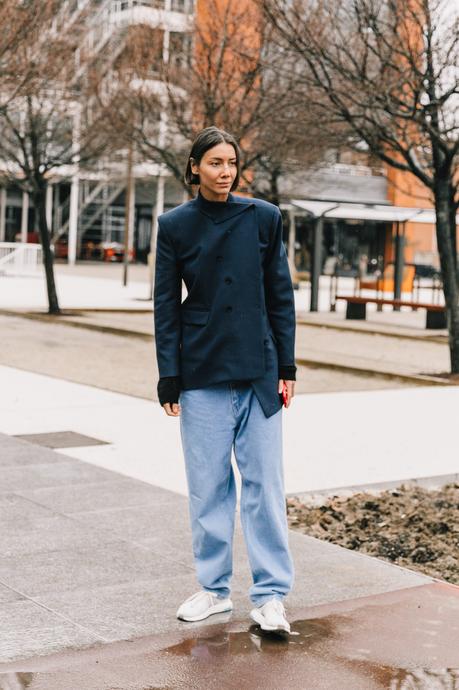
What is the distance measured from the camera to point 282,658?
14.4 feet

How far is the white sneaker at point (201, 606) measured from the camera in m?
4.74

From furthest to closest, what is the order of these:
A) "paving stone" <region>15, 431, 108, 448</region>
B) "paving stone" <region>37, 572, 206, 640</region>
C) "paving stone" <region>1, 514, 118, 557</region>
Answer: "paving stone" <region>15, 431, 108, 448</region> < "paving stone" <region>1, 514, 118, 557</region> < "paving stone" <region>37, 572, 206, 640</region>

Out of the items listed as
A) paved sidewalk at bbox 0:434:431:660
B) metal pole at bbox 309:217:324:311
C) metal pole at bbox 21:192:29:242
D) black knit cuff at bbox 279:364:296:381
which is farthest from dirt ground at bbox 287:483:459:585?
metal pole at bbox 21:192:29:242

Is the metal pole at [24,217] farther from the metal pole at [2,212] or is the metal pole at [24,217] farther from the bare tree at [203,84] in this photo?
the bare tree at [203,84]

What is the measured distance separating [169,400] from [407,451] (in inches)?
191

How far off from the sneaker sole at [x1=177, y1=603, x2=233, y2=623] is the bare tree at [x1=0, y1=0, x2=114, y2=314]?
11.1 meters

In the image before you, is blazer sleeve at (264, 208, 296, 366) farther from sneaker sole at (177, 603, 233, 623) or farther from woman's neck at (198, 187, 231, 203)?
sneaker sole at (177, 603, 233, 623)

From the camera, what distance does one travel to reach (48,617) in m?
4.74

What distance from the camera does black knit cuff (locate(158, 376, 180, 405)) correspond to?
4.69 metres

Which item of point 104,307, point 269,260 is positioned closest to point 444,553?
point 269,260

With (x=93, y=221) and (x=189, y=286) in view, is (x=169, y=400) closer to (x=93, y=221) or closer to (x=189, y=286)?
(x=189, y=286)

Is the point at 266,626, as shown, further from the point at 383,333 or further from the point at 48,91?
the point at 48,91

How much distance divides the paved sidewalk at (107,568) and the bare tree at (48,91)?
29.7ft

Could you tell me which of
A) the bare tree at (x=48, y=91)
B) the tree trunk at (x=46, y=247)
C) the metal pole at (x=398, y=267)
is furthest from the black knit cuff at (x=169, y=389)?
the metal pole at (x=398, y=267)
